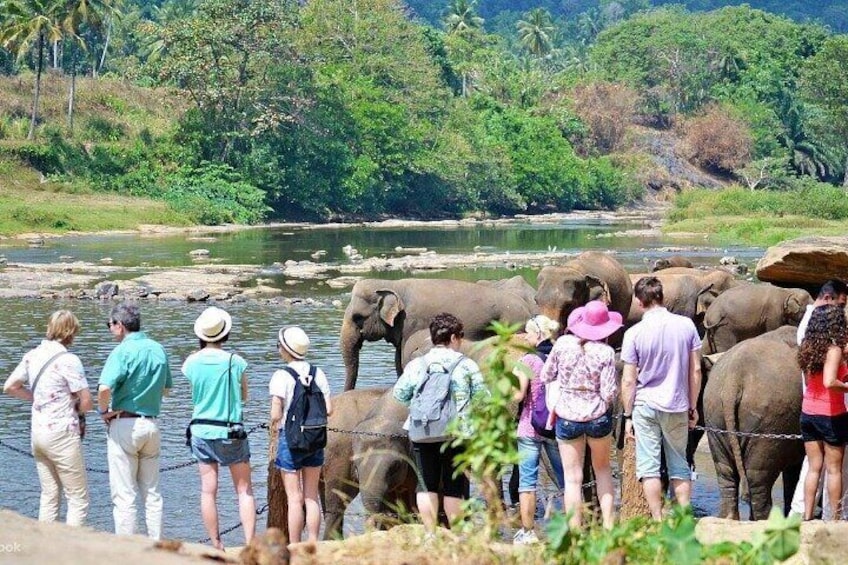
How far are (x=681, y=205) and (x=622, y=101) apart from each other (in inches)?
1198

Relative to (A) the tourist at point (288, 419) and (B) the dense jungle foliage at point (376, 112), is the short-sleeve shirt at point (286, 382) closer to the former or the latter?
(A) the tourist at point (288, 419)

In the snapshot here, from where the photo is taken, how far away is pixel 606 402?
9133 mm

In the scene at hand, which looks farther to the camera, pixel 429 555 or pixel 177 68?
pixel 177 68

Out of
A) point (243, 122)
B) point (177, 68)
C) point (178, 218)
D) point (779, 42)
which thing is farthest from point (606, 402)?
point (779, 42)

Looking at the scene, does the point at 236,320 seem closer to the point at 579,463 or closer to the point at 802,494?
the point at 802,494

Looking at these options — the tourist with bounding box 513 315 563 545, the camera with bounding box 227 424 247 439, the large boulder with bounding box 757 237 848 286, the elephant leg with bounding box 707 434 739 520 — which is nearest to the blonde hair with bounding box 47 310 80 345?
the camera with bounding box 227 424 247 439

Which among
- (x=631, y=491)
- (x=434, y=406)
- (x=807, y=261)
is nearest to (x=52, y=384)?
(x=434, y=406)

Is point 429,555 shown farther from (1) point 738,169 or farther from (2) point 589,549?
(1) point 738,169

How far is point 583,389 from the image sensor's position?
29.9ft

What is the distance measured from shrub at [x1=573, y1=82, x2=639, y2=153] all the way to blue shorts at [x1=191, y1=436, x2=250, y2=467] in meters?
97.3

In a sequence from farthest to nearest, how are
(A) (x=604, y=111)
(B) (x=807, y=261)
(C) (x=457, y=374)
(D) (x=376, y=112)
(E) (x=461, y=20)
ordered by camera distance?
(E) (x=461, y=20) < (A) (x=604, y=111) < (D) (x=376, y=112) < (B) (x=807, y=261) < (C) (x=457, y=374)

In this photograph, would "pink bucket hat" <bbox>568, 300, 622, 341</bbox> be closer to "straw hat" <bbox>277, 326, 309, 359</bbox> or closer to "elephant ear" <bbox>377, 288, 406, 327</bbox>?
"straw hat" <bbox>277, 326, 309, 359</bbox>

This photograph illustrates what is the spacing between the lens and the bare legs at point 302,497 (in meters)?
9.30

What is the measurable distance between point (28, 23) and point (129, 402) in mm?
56461
